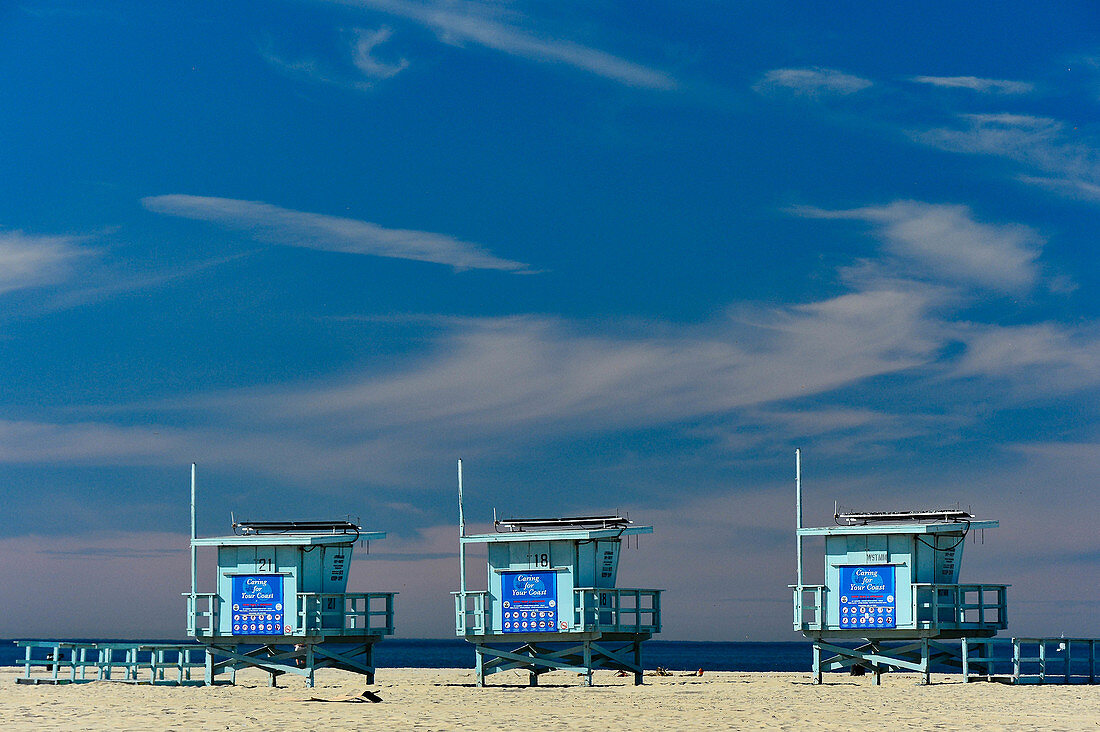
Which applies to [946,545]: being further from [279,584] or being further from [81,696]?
[81,696]

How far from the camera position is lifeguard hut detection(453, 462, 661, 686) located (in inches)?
1238

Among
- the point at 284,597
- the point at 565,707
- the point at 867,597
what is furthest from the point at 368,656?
the point at 867,597

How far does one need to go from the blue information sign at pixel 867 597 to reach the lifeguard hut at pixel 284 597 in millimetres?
11073

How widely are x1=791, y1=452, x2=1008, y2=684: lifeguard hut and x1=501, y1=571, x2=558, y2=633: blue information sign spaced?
6.06 metres

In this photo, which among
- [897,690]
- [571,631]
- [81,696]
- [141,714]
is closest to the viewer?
[141,714]

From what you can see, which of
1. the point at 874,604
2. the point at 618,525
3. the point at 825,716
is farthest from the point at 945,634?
the point at 825,716

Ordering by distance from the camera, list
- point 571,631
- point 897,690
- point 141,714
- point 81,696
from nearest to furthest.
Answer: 1. point 141,714
2. point 81,696
3. point 897,690
4. point 571,631

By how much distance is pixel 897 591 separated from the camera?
104 feet

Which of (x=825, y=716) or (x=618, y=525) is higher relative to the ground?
(x=618, y=525)

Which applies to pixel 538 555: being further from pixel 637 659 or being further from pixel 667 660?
pixel 667 660

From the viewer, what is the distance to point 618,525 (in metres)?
31.9

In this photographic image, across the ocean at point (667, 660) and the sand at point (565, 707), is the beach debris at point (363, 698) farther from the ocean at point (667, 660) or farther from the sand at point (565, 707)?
the ocean at point (667, 660)

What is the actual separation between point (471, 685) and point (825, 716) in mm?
12449

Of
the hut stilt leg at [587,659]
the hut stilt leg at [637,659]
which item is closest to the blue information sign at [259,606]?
the hut stilt leg at [587,659]
